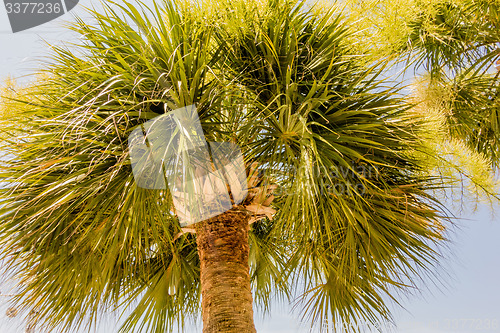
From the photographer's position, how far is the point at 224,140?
2496mm

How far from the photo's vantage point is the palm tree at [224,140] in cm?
221

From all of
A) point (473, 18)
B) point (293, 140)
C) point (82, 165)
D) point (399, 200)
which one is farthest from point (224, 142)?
point (473, 18)

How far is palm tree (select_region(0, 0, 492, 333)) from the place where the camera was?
221 centimetres

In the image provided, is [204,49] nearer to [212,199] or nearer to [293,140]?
[293,140]

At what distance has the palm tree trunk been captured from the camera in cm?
241

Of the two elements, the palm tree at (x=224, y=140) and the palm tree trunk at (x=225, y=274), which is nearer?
the palm tree at (x=224, y=140)

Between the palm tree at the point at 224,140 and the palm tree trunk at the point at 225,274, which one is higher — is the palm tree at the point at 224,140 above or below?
above

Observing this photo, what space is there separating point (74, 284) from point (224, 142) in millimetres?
1323

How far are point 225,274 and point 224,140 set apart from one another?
821mm

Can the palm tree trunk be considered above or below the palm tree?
below

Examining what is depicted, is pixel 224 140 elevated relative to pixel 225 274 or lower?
elevated

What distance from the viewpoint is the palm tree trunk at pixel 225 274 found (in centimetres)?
241

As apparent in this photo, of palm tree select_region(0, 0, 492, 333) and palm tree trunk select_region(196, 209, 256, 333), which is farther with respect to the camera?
palm tree trunk select_region(196, 209, 256, 333)

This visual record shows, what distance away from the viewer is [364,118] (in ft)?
7.80
